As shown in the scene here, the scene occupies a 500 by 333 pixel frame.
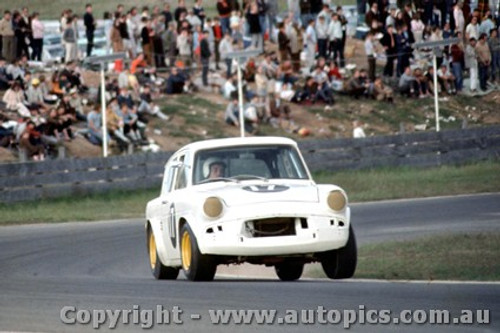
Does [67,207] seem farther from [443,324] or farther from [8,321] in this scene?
[443,324]

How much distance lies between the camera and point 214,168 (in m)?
14.3

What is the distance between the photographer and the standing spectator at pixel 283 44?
36.4 meters

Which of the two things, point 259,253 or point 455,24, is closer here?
point 259,253

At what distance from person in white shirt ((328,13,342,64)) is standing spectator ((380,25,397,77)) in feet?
3.96

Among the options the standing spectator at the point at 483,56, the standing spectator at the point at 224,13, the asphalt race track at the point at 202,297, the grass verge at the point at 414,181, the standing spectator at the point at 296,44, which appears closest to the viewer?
the asphalt race track at the point at 202,297

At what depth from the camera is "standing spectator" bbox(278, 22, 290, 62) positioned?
36.4 m

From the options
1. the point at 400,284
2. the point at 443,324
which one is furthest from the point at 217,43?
the point at 443,324

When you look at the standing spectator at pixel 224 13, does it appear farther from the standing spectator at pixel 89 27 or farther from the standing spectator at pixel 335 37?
the standing spectator at pixel 89 27

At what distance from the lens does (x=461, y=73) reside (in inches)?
1574

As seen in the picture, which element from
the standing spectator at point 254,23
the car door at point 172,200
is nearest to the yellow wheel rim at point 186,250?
the car door at point 172,200

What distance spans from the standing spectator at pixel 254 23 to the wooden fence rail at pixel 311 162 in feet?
16.8

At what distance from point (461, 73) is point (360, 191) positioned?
35.4ft

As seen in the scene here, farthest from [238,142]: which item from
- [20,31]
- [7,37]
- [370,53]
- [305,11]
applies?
[305,11]

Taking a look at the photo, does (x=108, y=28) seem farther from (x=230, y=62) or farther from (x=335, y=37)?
(x=335, y=37)
